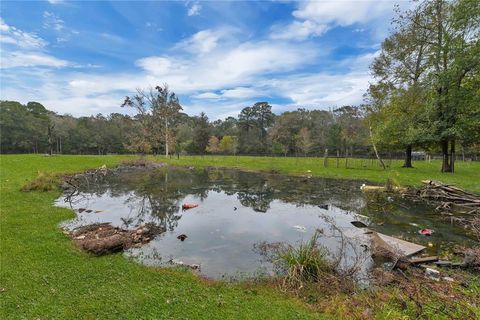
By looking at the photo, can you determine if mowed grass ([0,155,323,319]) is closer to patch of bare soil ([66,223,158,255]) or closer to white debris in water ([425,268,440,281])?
patch of bare soil ([66,223,158,255])

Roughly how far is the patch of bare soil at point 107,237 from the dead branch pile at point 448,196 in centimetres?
1272

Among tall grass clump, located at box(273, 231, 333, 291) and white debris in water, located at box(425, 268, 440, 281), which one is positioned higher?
tall grass clump, located at box(273, 231, 333, 291)

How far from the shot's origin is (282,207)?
44.1 feet

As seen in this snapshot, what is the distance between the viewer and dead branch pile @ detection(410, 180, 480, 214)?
1247cm

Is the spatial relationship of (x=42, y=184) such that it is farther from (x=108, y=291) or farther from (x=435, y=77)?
(x=435, y=77)

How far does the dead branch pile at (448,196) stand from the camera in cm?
1247

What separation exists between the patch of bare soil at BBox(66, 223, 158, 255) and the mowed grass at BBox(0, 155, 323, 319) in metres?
0.31

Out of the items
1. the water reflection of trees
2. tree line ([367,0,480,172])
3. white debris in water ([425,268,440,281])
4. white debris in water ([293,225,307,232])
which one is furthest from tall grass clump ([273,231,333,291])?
tree line ([367,0,480,172])

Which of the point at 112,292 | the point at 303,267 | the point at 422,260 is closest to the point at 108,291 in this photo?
the point at 112,292

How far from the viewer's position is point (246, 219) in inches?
448

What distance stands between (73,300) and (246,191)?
13359 mm

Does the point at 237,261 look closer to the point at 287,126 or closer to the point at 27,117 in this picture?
the point at 287,126

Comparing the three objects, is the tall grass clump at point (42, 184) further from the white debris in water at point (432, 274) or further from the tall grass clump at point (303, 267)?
the white debris in water at point (432, 274)

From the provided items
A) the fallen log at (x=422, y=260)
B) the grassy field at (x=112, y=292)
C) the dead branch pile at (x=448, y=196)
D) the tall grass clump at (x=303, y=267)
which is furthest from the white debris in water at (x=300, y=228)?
the dead branch pile at (x=448, y=196)
